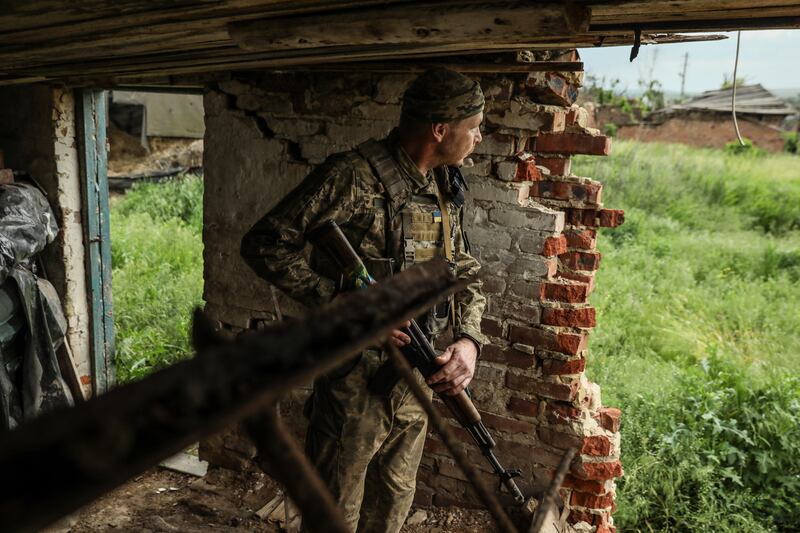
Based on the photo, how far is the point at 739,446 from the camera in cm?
359

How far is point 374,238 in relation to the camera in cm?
215

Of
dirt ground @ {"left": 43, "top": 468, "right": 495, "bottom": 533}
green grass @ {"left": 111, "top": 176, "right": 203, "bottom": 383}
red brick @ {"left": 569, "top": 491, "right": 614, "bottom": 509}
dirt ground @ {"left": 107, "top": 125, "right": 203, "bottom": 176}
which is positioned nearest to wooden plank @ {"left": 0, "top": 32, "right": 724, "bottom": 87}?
green grass @ {"left": 111, "top": 176, "right": 203, "bottom": 383}

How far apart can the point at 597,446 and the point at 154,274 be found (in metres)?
5.11

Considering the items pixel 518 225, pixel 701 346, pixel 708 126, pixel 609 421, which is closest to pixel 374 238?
pixel 518 225

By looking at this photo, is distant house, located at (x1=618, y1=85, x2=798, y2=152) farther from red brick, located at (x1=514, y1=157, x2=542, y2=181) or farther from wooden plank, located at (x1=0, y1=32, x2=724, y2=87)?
wooden plank, located at (x1=0, y1=32, x2=724, y2=87)

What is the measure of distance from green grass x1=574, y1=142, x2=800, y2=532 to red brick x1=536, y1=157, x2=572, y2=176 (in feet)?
5.87

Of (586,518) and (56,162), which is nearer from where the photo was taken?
(586,518)

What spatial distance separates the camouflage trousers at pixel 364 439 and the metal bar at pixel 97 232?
2221 millimetres

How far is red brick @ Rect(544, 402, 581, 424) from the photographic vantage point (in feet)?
9.28

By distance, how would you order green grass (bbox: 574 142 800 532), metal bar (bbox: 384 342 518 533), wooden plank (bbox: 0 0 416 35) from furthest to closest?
green grass (bbox: 574 142 800 532)
wooden plank (bbox: 0 0 416 35)
metal bar (bbox: 384 342 518 533)

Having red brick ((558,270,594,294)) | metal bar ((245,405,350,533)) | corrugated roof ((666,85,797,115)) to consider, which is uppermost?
corrugated roof ((666,85,797,115))

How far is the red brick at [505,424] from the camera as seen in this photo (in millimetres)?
2885

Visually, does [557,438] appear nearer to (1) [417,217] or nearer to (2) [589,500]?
(2) [589,500]

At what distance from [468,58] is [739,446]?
286 centimetres
